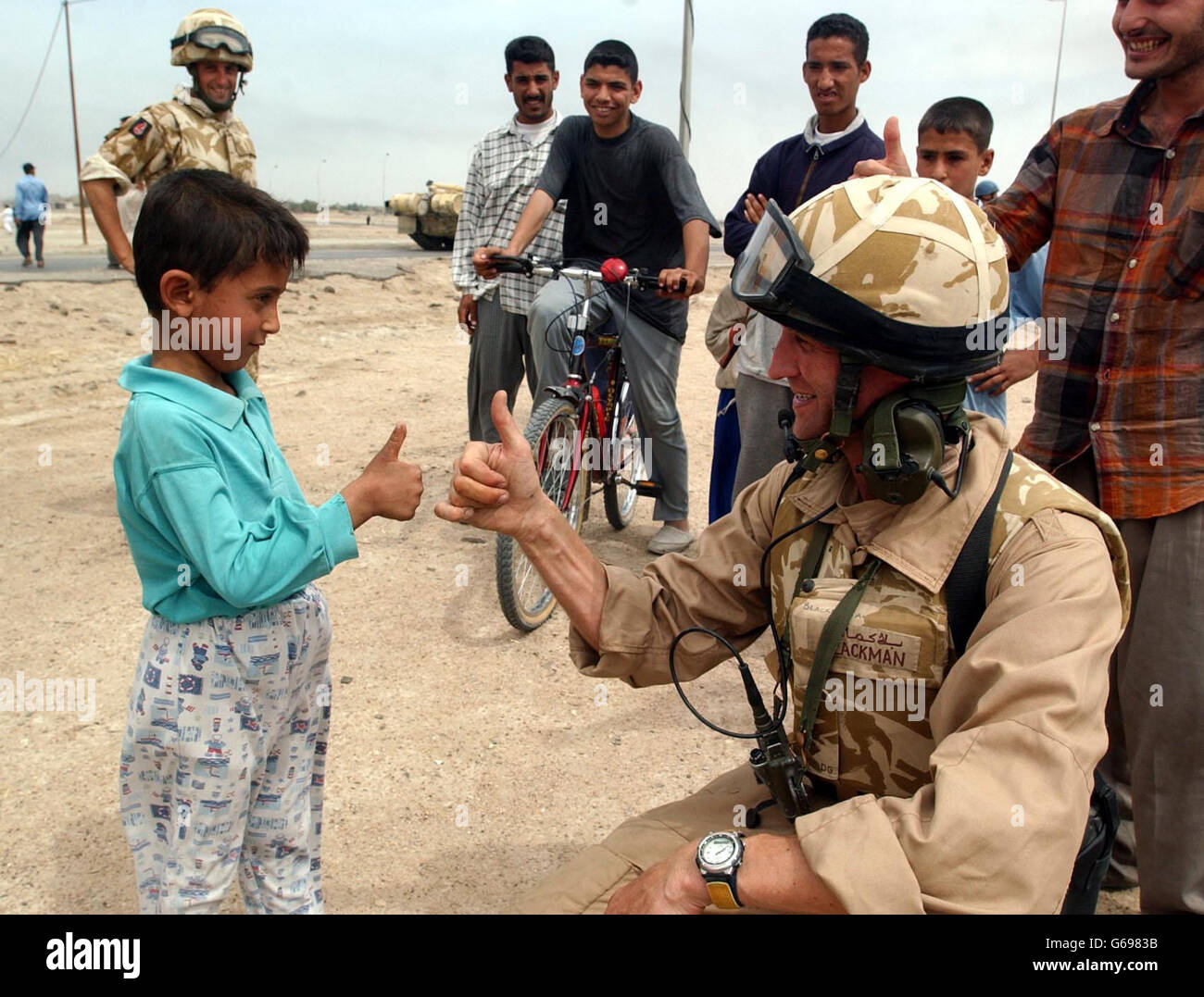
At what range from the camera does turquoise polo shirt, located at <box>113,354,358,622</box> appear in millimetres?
1980

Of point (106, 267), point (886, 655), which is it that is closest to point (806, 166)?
point (886, 655)

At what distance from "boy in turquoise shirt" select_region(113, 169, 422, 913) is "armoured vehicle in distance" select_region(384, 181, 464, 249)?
2401 centimetres

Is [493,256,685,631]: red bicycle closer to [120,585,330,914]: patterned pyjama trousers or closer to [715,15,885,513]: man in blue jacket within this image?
[715,15,885,513]: man in blue jacket

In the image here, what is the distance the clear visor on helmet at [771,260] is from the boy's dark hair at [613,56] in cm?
365

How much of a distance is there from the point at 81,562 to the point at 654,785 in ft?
10.5

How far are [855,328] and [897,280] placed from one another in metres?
0.10

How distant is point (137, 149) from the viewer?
4617 mm

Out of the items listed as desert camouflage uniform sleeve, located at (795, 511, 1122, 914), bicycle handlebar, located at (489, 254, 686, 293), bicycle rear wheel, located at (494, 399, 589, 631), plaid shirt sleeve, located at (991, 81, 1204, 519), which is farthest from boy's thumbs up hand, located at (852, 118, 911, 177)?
bicycle handlebar, located at (489, 254, 686, 293)

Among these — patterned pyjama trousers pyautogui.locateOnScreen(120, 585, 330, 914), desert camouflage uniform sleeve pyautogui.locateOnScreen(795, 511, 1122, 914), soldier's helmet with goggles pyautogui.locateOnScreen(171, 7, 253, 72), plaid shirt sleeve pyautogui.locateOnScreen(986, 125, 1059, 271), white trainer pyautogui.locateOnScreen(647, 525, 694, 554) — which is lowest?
white trainer pyautogui.locateOnScreen(647, 525, 694, 554)

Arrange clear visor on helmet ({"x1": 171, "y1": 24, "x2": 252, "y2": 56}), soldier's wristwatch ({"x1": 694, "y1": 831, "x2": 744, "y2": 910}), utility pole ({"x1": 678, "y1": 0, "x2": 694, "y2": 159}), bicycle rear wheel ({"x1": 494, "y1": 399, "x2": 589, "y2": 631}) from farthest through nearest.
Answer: utility pole ({"x1": 678, "y1": 0, "x2": 694, "y2": 159}) → clear visor on helmet ({"x1": 171, "y1": 24, "x2": 252, "y2": 56}) → bicycle rear wheel ({"x1": 494, "y1": 399, "x2": 589, "y2": 631}) → soldier's wristwatch ({"x1": 694, "y1": 831, "x2": 744, "y2": 910})

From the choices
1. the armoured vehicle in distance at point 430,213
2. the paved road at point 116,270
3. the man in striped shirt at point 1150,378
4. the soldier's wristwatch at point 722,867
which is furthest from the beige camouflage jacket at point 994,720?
the armoured vehicle in distance at point 430,213

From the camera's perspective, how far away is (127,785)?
218cm
